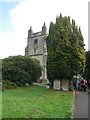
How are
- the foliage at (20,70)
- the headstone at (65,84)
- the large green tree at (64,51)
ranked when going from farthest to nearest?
the foliage at (20,70) → the headstone at (65,84) → the large green tree at (64,51)

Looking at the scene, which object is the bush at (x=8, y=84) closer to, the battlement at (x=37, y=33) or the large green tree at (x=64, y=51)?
the large green tree at (x=64, y=51)

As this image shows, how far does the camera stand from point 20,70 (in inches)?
1215

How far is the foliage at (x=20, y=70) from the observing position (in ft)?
98.5

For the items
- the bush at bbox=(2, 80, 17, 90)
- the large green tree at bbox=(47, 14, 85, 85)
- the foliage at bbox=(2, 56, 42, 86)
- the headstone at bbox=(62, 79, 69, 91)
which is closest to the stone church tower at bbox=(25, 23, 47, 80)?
the foliage at bbox=(2, 56, 42, 86)

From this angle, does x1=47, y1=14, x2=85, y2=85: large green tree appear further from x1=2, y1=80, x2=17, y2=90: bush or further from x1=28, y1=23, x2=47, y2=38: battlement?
x1=28, y1=23, x2=47, y2=38: battlement

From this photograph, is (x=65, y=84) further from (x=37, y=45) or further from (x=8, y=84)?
(x=37, y=45)

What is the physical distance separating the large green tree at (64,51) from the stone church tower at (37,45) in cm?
2997

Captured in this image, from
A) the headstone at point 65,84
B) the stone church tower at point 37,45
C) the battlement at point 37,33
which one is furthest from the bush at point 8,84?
the battlement at point 37,33

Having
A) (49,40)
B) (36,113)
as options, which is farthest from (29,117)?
(49,40)

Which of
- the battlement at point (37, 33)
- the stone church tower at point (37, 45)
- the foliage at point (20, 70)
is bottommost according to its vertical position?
the foliage at point (20, 70)

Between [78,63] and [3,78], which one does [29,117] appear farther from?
[3,78]

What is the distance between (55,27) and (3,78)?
8.90 m

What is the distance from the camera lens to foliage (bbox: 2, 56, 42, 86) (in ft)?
98.5

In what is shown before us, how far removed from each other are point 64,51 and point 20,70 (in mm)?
8679
